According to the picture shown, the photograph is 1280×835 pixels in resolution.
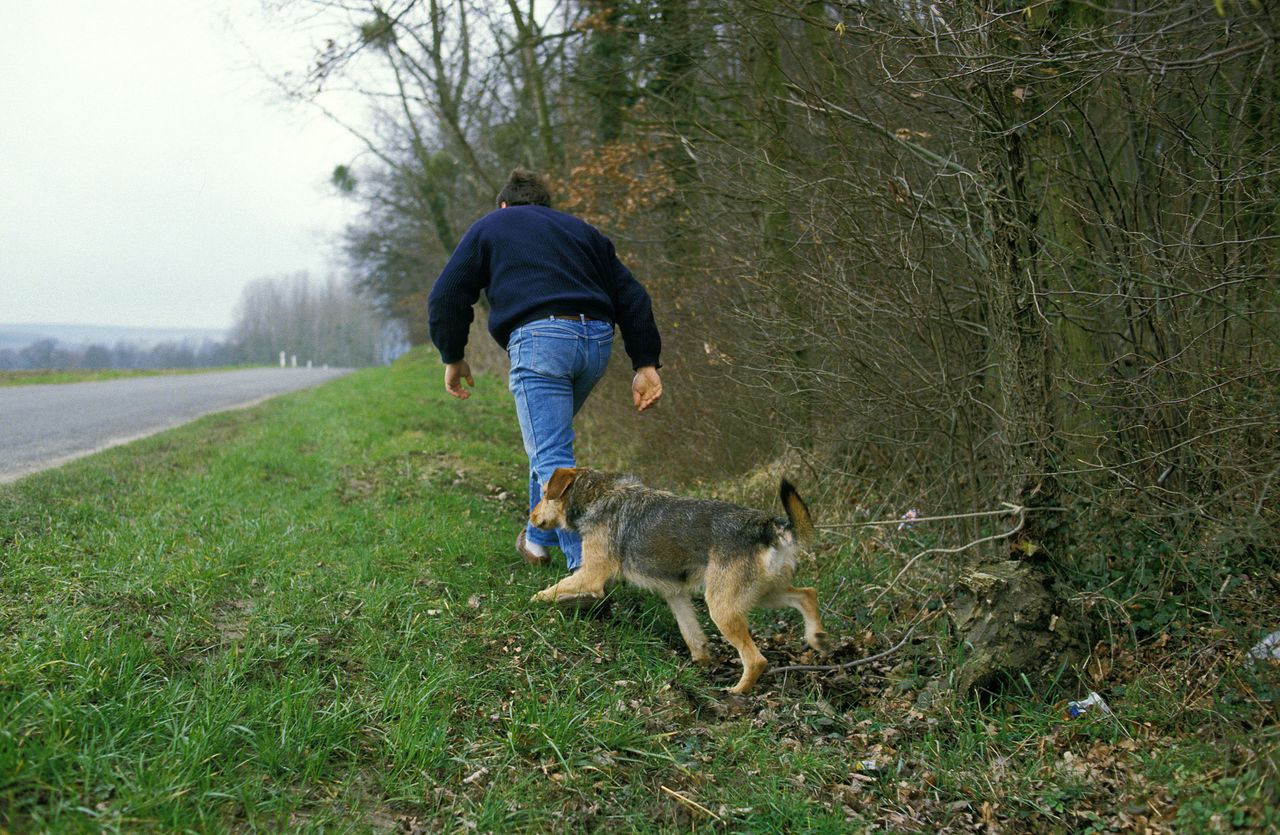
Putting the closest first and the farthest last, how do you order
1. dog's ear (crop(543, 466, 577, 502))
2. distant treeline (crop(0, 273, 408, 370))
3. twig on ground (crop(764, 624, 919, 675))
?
twig on ground (crop(764, 624, 919, 675)) → dog's ear (crop(543, 466, 577, 502)) → distant treeline (crop(0, 273, 408, 370))

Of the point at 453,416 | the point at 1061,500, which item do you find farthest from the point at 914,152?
the point at 453,416

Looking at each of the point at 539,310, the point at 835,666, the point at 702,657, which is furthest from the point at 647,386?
the point at 835,666

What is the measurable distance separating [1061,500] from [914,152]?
2.16m

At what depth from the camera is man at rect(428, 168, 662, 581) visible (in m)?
4.96

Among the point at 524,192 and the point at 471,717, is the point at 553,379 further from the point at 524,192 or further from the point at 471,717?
the point at 471,717

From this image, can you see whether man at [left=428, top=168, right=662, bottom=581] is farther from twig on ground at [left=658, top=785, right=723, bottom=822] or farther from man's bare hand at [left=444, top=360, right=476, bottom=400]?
twig on ground at [left=658, top=785, right=723, bottom=822]

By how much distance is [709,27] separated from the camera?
8.46 meters

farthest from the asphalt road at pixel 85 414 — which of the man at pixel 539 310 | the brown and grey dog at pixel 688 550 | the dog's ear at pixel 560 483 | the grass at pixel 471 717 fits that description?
the brown and grey dog at pixel 688 550

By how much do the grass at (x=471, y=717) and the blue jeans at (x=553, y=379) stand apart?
75 cm

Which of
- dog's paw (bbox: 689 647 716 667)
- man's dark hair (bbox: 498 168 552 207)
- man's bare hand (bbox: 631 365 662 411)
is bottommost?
dog's paw (bbox: 689 647 716 667)

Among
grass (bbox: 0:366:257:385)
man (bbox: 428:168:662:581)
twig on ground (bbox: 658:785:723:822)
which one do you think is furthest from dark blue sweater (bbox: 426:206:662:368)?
grass (bbox: 0:366:257:385)

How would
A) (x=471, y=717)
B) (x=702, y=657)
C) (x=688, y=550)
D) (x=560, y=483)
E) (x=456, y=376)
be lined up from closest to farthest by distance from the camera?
(x=471, y=717) < (x=688, y=550) < (x=702, y=657) < (x=560, y=483) < (x=456, y=376)

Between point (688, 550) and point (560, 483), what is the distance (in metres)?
0.88

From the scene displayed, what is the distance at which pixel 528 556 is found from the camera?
559cm
